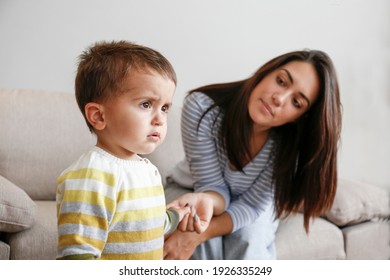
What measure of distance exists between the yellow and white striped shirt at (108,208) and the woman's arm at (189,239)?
0.26 m

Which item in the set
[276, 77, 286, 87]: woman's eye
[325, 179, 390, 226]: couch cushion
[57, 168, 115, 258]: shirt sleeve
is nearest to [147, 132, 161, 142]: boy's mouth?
[57, 168, 115, 258]: shirt sleeve

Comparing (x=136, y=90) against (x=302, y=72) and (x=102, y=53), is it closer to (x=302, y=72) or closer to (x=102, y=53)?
(x=102, y=53)

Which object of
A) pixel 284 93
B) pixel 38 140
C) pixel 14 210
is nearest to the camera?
pixel 14 210

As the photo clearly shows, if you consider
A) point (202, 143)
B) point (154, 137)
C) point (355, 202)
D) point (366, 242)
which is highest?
point (154, 137)

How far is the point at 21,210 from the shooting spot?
42.4 inches

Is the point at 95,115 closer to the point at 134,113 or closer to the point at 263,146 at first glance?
the point at 134,113

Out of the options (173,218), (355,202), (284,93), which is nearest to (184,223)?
(173,218)

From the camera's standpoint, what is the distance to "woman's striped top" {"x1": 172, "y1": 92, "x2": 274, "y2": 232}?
1.21 m

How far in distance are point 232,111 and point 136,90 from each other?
0.45 m

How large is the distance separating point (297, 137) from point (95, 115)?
0.56 meters

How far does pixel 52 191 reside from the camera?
129cm

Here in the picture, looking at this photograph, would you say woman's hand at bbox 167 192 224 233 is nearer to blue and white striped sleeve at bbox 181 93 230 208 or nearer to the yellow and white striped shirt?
blue and white striped sleeve at bbox 181 93 230 208

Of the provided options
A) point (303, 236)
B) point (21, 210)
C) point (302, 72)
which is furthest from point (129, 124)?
point (303, 236)
